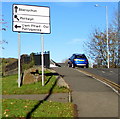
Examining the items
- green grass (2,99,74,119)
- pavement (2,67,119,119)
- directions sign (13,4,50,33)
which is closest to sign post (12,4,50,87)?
directions sign (13,4,50,33)

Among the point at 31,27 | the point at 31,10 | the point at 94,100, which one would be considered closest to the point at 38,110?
the point at 94,100

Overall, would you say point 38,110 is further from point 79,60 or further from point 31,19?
point 79,60

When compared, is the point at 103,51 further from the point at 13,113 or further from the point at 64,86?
the point at 13,113

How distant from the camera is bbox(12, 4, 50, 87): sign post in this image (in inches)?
504

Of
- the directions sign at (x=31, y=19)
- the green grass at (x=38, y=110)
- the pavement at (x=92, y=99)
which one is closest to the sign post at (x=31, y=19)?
the directions sign at (x=31, y=19)

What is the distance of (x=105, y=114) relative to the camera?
708 centimetres

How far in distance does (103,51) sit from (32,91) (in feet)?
99.8

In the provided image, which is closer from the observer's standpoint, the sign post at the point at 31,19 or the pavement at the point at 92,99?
the pavement at the point at 92,99

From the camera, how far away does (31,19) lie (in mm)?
12977

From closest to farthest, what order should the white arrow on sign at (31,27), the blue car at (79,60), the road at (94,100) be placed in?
the road at (94,100), the white arrow on sign at (31,27), the blue car at (79,60)

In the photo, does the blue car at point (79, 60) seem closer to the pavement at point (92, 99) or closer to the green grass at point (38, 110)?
the pavement at point (92, 99)

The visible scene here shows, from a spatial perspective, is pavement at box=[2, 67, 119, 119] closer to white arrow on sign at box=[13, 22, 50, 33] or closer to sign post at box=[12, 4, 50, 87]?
sign post at box=[12, 4, 50, 87]

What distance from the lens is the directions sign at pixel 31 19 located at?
12.8 m

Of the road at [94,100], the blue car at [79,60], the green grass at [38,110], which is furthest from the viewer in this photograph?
the blue car at [79,60]
